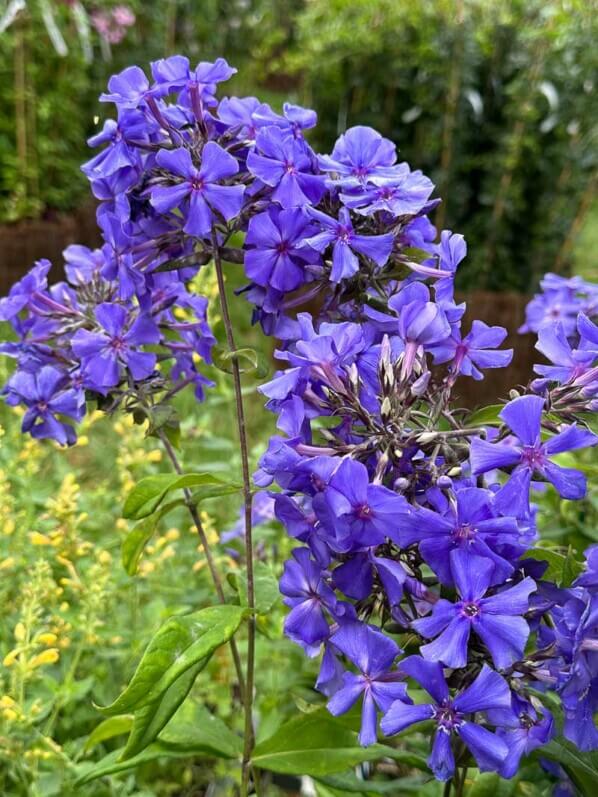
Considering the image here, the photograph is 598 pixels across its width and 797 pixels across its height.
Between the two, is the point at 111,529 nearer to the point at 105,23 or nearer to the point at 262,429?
the point at 262,429

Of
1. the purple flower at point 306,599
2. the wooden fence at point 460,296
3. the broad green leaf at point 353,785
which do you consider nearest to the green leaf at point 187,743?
the broad green leaf at point 353,785

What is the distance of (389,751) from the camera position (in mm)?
1225

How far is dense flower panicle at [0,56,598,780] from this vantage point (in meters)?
0.84

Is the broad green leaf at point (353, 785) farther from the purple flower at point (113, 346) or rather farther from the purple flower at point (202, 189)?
the purple flower at point (202, 189)

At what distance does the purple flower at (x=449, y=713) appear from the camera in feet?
2.75

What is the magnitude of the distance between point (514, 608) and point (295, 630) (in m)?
0.25

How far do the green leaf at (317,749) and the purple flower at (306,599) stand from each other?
0.30 m

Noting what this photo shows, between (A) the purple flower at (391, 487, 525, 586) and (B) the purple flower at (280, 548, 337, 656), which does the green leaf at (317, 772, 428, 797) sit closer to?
(B) the purple flower at (280, 548, 337, 656)

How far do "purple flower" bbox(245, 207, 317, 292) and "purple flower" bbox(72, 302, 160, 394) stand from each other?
230mm

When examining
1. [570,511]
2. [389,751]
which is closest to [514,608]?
[389,751]

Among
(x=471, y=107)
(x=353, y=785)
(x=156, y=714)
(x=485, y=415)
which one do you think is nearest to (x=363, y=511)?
(x=485, y=415)

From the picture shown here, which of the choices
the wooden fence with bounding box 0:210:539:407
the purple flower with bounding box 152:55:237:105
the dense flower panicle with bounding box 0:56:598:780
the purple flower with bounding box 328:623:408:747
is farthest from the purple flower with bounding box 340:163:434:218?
the wooden fence with bounding box 0:210:539:407

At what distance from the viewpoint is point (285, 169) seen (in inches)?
39.5

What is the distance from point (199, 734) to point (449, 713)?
568 millimetres
